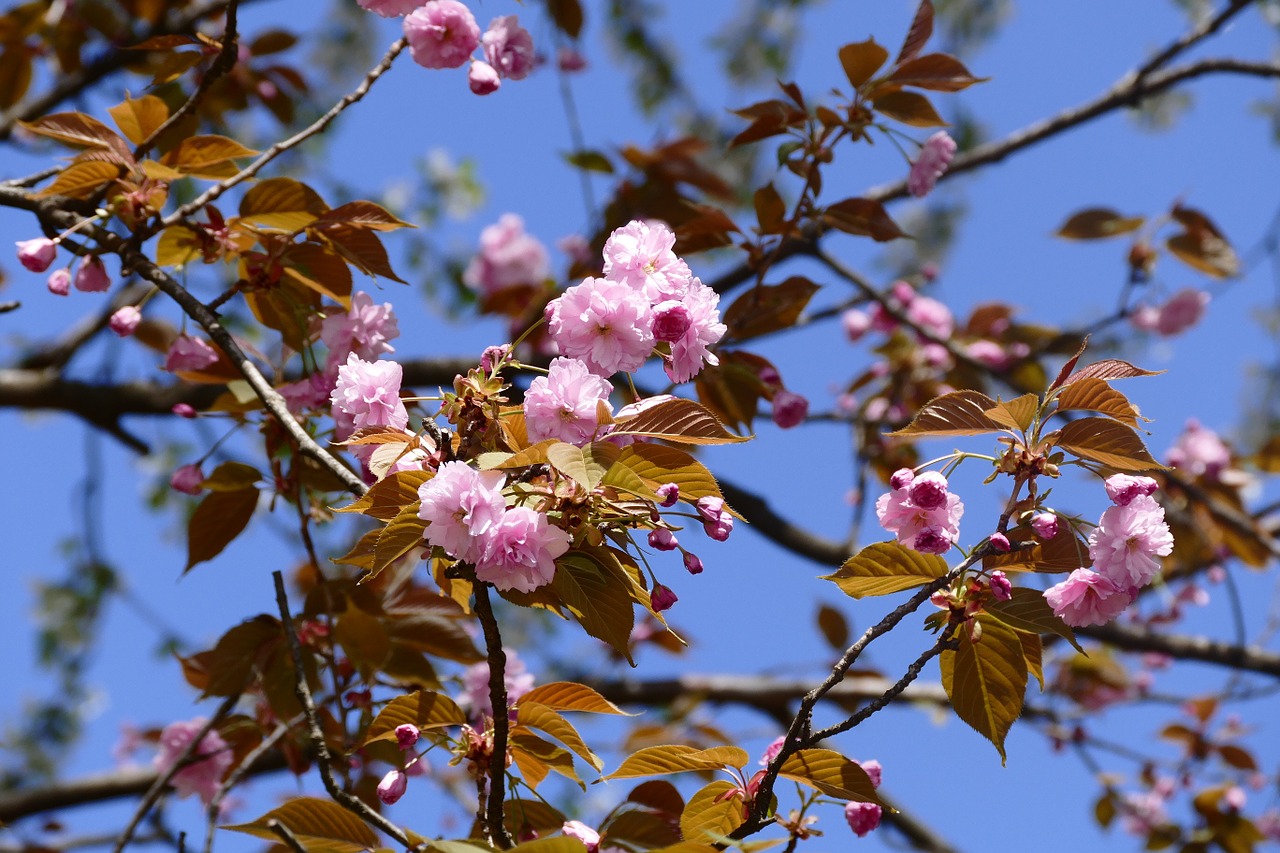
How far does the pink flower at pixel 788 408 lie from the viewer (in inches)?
83.0

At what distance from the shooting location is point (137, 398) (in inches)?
123

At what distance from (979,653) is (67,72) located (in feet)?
10.8

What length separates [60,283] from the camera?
5.71 feet

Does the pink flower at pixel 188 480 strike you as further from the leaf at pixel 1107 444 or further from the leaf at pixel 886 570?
the leaf at pixel 1107 444

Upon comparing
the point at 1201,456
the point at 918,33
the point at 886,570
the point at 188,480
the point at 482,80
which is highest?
the point at 1201,456

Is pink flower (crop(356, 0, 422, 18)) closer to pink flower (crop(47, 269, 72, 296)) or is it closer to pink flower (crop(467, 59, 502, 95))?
pink flower (crop(467, 59, 502, 95))

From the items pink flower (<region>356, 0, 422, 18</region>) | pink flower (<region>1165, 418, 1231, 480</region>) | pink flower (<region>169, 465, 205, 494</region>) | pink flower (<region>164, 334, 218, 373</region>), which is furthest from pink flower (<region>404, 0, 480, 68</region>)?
pink flower (<region>1165, 418, 1231, 480</region>)

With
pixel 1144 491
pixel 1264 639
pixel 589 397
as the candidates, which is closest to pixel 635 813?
pixel 589 397

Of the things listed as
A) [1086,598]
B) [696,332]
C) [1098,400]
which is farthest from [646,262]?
[1086,598]

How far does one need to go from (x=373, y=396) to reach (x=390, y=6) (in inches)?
32.1

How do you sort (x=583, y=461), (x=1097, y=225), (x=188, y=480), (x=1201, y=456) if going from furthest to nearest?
(x=1201, y=456)
(x=1097, y=225)
(x=188, y=480)
(x=583, y=461)

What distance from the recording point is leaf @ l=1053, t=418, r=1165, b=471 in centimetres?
120

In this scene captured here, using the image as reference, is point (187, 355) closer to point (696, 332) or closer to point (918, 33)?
point (696, 332)

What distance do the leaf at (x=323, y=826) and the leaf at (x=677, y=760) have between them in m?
0.29
